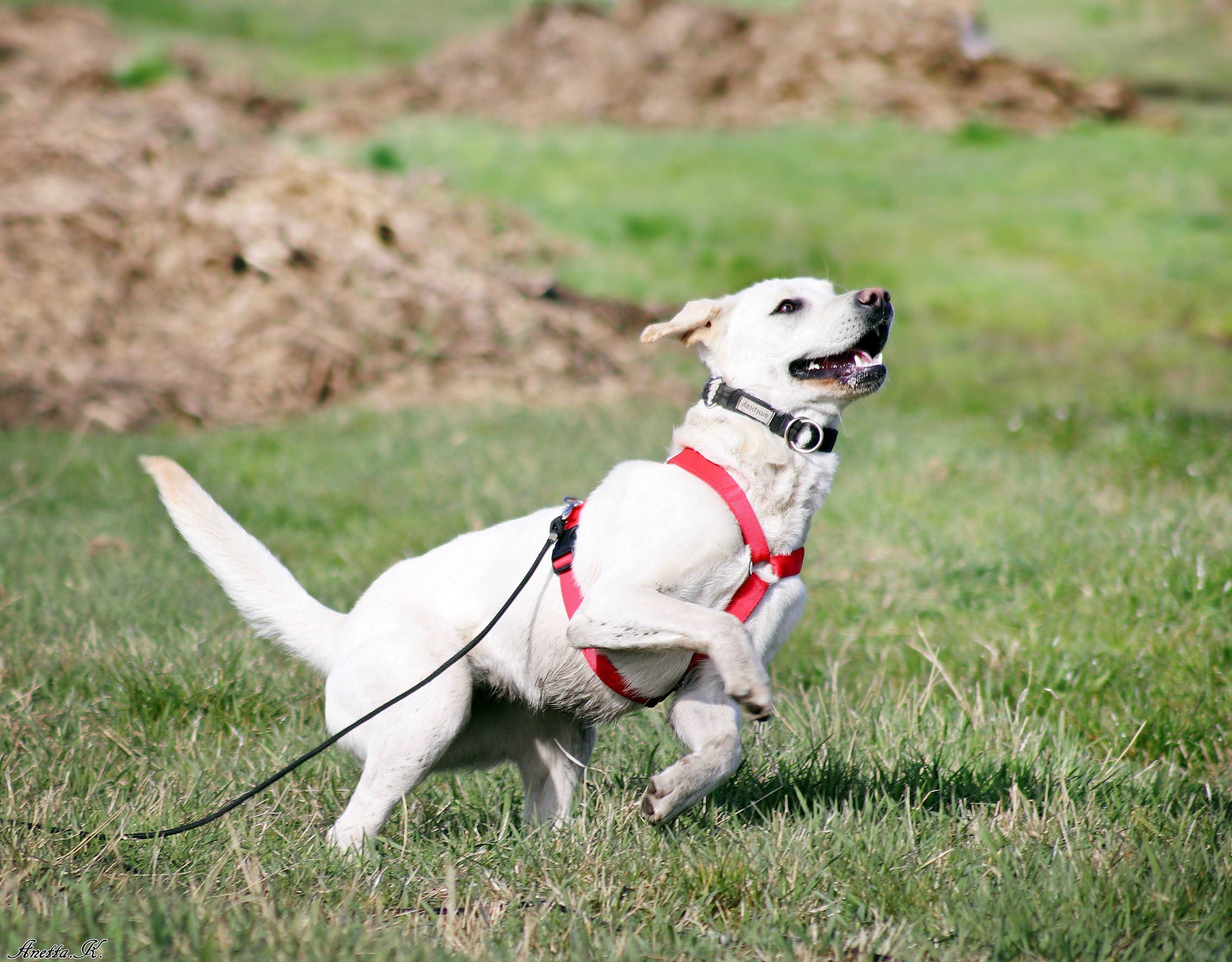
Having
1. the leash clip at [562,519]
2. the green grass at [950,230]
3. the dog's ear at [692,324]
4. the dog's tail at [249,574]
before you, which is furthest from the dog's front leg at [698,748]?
the green grass at [950,230]

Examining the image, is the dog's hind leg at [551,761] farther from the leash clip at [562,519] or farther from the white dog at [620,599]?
the leash clip at [562,519]

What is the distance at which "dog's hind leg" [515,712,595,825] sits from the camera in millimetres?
3445

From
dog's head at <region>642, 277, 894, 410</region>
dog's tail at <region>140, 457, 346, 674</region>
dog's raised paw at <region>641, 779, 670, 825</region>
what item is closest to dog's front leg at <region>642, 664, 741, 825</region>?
dog's raised paw at <region>641, 779, 670, 825</region>

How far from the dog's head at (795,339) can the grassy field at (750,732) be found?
43.2 inches

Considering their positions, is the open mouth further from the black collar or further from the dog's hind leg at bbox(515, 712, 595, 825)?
the dog's hind leg at bbox(515, 712, 595, 825)

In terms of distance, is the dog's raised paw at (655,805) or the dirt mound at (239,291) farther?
the dirt mound at (239,291)

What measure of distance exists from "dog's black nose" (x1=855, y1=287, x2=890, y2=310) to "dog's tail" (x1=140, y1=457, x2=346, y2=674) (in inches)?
72.9

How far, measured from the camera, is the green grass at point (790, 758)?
8.32 ft

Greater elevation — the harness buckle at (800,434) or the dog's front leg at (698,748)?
the harness buckle at (800,434)

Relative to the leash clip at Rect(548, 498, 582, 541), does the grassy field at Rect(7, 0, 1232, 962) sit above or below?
below

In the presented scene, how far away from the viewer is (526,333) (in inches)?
447

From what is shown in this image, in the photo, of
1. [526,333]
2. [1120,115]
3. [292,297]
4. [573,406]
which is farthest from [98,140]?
[1120,115]

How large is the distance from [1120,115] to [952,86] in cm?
304

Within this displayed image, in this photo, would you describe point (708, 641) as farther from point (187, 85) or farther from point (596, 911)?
point (187, 85)
